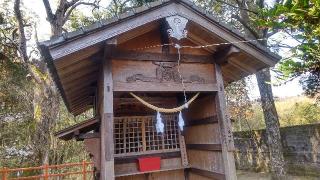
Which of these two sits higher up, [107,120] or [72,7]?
[72,7]

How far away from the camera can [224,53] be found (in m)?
5.59

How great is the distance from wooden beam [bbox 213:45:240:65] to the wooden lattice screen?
7.35 feet

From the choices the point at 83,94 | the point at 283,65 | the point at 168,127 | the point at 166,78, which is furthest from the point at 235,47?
the point at 83,94

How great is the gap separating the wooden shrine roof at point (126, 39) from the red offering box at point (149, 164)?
2.38 metres

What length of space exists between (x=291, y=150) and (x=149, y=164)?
9.25 m

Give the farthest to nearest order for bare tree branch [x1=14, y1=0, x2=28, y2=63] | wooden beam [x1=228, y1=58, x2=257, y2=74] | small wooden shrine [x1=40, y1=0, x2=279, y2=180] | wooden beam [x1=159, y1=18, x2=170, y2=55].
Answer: bare tree branch [x1=14, y1=0, x2=28, y2=63] < wooden beam [x1=228, y1=58, x2=257, y2=74] < wooden beam [x1=159, y1=18, x2=170, y2=55] < small wooden shrine [x1=40, y1=0, x2=279, y2=180]

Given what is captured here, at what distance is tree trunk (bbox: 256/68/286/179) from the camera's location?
888 centimetres

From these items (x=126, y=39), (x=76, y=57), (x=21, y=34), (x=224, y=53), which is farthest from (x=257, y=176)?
(x=21, y=34)

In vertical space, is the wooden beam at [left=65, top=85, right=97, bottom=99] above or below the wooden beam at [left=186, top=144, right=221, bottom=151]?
above

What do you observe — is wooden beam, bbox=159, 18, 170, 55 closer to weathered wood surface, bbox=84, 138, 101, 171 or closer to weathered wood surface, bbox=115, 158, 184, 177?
weathered wood surface, bbox=84, 138, 101, 171

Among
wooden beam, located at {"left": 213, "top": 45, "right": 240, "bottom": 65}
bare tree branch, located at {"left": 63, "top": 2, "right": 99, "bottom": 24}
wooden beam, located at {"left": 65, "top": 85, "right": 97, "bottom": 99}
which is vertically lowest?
wooden beam, located at {"left": 65, "top": 85, "right": 97, "bottom": 99}

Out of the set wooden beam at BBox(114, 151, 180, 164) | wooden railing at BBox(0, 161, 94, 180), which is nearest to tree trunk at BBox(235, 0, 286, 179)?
wooden beam at BBox(114, 151, 180, 164)

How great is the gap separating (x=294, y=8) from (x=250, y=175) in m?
12.5

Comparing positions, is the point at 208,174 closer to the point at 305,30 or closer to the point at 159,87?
the point at 159,87
